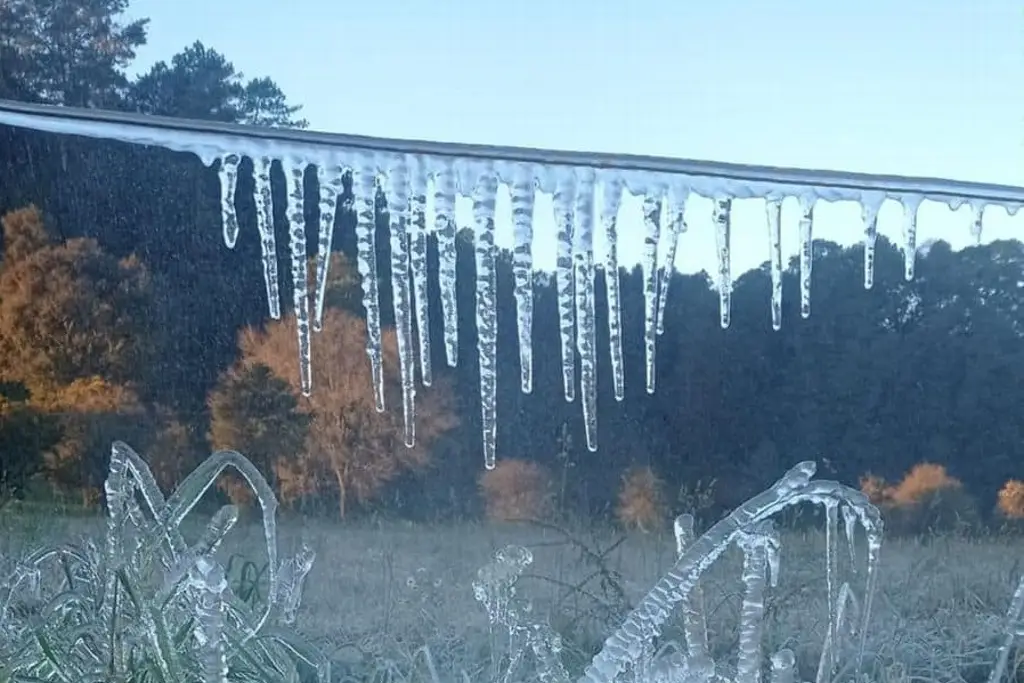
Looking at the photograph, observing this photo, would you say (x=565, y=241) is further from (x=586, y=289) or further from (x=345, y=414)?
(x=345, y=414)

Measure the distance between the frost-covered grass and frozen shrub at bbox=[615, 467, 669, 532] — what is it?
0.02 metres

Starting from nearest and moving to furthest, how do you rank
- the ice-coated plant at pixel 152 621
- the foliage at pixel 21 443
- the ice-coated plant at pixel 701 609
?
1. the ice-coated plant at pixel 701 609
2. the ice-coated plant at pixel 152 621
3. the foliage at pixel 21 443

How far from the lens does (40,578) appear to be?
1199mm

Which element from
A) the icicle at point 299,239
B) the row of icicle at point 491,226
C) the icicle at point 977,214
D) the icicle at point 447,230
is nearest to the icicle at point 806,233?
the row of icicle at point 491,226

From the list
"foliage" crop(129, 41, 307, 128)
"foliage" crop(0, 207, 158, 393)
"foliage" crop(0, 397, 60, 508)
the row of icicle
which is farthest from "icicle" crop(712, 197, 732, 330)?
"foliage" crop(0, 397, 60, 508)

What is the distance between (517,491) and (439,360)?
18 cm

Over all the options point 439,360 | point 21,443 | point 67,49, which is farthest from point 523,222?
point 21,443

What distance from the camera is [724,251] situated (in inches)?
35.0

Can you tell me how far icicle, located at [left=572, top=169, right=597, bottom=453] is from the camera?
2.39 feet

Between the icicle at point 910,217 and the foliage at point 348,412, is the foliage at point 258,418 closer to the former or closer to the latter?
the foliage at point 348,412

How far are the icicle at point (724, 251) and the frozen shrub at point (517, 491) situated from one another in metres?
0.27

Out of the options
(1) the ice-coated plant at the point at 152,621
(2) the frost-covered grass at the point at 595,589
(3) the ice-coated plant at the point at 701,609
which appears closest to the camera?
(3) the ice-coated plant at the point at 701,609

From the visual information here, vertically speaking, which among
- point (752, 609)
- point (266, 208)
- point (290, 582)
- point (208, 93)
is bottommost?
point (290, 582)

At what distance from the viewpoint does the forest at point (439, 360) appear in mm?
1214
